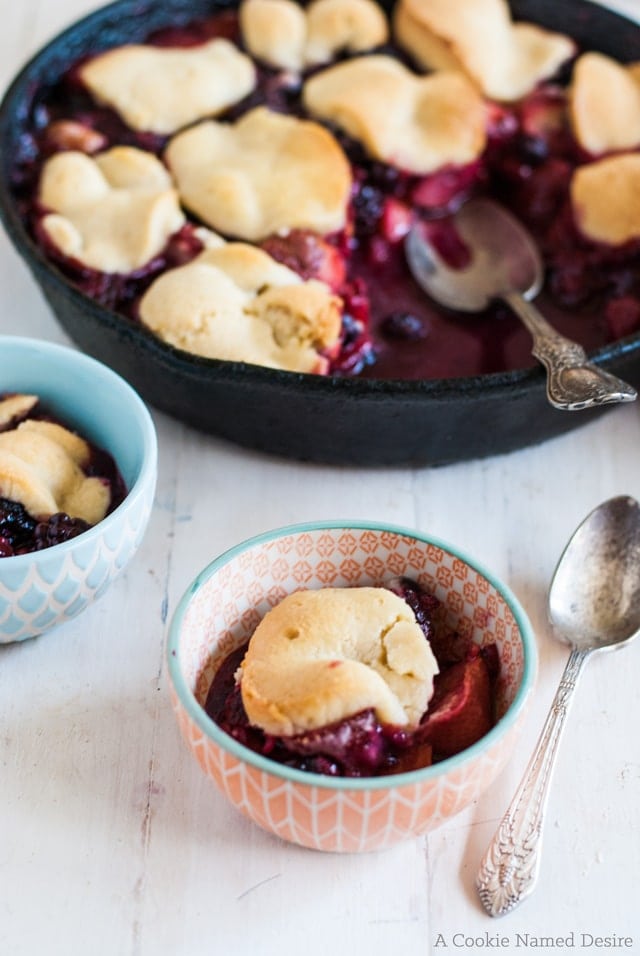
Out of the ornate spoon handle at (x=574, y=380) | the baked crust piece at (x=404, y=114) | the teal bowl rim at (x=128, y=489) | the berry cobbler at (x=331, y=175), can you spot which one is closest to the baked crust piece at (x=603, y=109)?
the berry cobbler at (x=331, y=175)

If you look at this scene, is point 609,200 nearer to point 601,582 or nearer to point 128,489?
point 601,582

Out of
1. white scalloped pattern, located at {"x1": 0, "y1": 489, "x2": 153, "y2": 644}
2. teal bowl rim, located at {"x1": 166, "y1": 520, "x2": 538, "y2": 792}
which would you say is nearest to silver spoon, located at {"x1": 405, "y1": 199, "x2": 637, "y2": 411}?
teal bowl rim, located at {"x1": 166, "y1": 520, "x2": 538, "y2": 792}

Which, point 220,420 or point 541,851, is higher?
point 220,420

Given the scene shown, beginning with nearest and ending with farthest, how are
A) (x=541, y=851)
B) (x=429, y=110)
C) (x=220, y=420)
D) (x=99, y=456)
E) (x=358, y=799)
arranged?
(x=358, y=799), (x=541, y=851), (x=99, y=456), (x=220, y=420), (x=429, y=110)

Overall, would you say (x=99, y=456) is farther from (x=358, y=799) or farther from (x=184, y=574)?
(x=358, y=799)

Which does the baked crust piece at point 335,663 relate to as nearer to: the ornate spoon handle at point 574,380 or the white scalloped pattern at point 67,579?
the white scalloped pattern at point 67,579

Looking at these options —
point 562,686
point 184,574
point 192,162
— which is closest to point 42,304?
point 192,162

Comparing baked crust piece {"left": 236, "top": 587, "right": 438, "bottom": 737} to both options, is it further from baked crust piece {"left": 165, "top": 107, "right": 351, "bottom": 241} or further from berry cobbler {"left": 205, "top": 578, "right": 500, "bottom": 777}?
baked crust piece {"left": 165, "top": 107, "right": 351, "bottom": 241}

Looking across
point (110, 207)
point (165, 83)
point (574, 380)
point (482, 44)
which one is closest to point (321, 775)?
point (574, 380)
